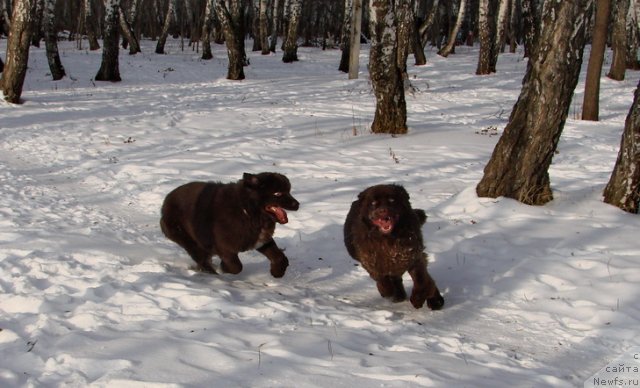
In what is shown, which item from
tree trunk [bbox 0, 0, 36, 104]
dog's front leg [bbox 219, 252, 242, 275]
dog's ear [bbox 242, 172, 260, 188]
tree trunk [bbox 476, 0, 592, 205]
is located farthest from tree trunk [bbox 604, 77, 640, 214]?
tree trunk [bbox 0, 0, 36, 104]

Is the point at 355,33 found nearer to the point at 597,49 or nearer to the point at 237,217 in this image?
the point at 597,49

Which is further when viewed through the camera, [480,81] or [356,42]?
[480,81]

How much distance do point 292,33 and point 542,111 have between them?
2313 centimetres

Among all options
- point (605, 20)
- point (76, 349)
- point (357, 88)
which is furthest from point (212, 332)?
point (357, 88)

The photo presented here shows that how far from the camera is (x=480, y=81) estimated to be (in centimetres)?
2241

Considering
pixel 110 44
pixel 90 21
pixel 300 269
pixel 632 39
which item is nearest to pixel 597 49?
pixel 632 39

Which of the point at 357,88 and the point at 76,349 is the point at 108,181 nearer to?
the point at 76,349

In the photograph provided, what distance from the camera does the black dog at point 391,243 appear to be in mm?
4867

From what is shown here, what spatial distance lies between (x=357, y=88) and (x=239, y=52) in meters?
5.42

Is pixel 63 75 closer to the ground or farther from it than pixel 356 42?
closer to the ground

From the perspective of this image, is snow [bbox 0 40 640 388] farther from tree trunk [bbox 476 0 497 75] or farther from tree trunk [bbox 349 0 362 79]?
tree trunk [bbox 476 0 497 75]

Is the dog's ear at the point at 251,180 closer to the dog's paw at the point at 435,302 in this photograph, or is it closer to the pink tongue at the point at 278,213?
the pink tongue at the point at 278,213

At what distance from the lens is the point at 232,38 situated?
21781mm

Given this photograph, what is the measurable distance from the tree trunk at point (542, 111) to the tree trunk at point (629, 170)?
2.54 ft
